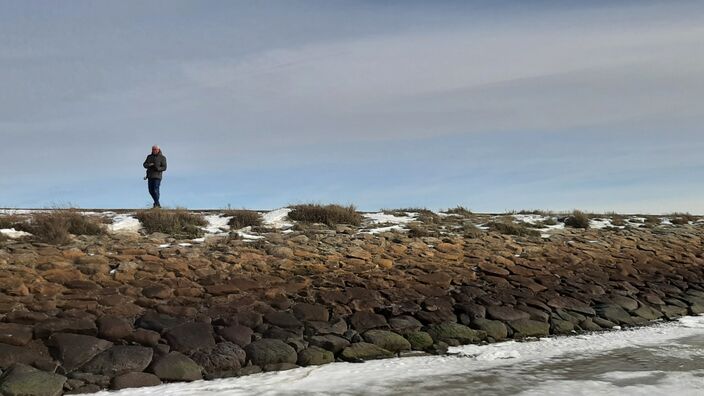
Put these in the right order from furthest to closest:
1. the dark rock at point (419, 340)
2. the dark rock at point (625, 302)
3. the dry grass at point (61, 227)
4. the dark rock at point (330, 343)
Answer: the dark rock at point (625, 302), the dry grass at point (61, 227), the dark rock at point (419, 340), the dark rock at point (330, 343)

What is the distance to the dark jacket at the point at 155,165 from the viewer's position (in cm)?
1631

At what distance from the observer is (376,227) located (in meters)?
13.8

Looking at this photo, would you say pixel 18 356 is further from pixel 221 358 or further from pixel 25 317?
pixel 221 358

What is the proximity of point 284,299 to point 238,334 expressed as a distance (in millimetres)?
1214

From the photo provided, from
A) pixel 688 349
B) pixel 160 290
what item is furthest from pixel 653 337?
pixel 160 290

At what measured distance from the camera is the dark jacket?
16312mm

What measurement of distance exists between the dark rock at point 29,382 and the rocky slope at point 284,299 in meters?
0.02

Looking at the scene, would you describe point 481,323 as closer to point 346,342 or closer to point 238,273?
point 346,342

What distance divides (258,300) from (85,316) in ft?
7.34

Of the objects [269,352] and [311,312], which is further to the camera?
[311,312]

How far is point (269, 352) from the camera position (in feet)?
23.2

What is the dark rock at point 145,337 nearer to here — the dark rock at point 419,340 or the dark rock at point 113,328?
the dark rock at point 113,328

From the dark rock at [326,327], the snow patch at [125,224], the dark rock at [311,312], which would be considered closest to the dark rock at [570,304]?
the dark rock at [326,327]

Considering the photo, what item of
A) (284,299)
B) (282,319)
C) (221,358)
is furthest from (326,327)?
(221,358)
